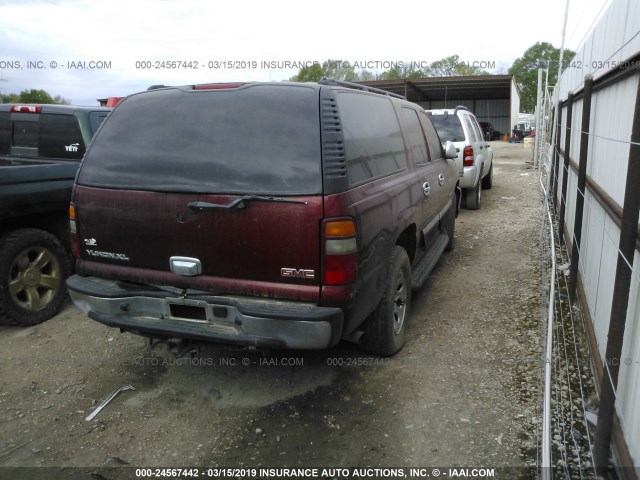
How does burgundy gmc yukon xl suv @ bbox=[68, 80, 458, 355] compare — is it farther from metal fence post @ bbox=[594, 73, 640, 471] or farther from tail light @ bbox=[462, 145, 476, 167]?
tail light @ bbox=[462, 145, 476, 167]

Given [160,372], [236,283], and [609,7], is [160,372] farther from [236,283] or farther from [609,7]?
[609,7]

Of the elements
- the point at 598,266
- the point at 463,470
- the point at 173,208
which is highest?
the point at 173,208

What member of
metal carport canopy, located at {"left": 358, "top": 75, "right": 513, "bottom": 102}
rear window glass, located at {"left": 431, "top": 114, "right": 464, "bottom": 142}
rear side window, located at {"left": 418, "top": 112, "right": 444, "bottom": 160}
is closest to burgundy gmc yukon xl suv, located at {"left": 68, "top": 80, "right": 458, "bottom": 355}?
rear side window, located at {"left": 418, "top": 112, "right": 444, "bottom": 160}

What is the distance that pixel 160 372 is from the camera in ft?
12.3

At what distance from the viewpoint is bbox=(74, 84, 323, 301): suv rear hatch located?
2.79 meters

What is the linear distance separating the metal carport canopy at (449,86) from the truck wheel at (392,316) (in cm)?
2253

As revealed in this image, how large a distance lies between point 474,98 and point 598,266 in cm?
3983

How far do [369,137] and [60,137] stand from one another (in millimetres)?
3552

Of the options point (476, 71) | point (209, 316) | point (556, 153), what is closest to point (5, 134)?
point (209, 316)

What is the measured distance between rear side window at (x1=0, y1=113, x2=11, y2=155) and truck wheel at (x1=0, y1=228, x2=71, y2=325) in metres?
1.51

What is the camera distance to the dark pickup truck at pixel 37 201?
4352 millimetres

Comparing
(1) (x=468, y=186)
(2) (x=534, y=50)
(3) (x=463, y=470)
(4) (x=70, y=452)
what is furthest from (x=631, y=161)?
(2) (x=534, y=50)

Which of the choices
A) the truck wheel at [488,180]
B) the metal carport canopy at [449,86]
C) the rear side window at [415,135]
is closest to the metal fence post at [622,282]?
the rear side window at [415,135]

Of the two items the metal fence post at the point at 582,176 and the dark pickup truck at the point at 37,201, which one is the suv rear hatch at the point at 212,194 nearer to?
the dark pickup truck at the point at 37,201
